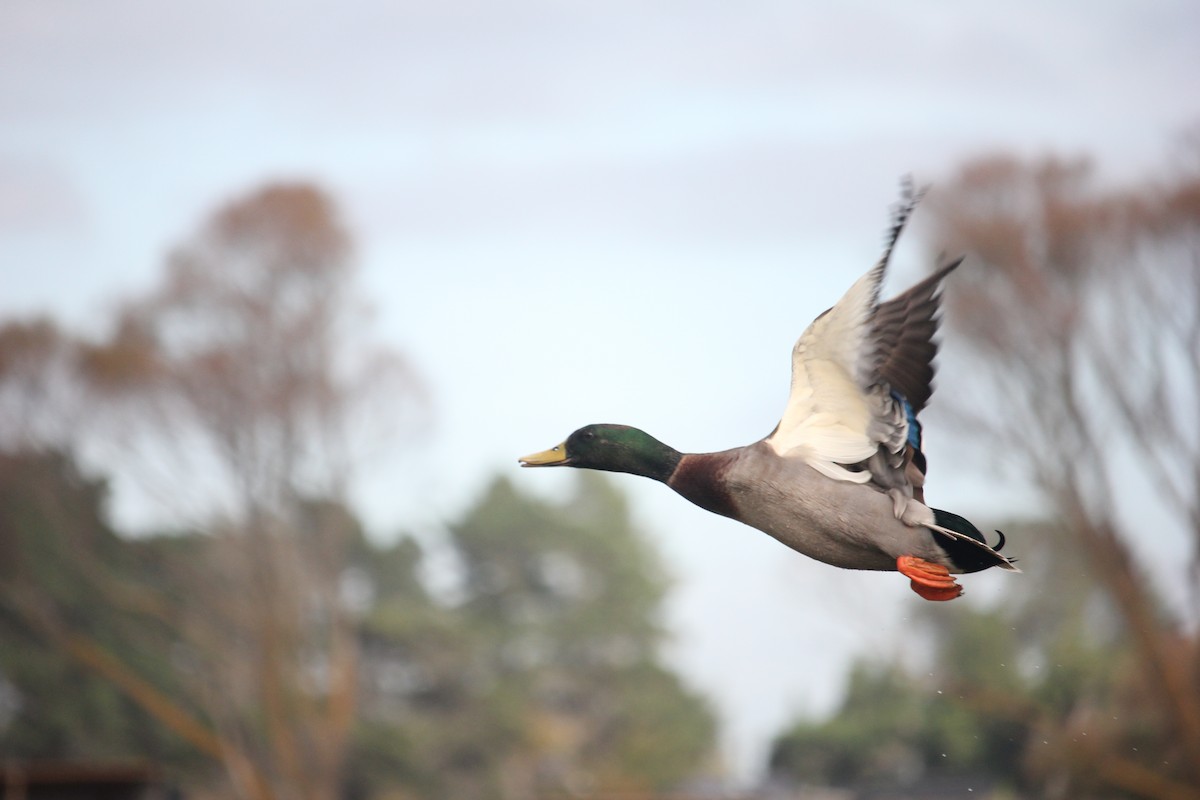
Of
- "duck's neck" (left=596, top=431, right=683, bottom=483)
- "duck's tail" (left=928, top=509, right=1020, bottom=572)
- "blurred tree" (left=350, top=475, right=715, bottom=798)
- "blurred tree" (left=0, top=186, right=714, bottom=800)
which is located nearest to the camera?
"duck's tail" (left=928, top=509, right=1020, bottom=572)

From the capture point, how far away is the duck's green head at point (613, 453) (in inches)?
161

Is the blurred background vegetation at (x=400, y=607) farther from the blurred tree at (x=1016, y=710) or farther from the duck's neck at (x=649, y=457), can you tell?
the duck's neck at (x=649, y=457)

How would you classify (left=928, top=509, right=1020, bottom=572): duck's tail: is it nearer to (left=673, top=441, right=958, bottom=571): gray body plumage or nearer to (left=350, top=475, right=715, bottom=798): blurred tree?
(left=673, top=441, right=958, bottom=571): gray body plumage

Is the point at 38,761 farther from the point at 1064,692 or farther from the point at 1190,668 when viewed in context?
the point at 1190,668

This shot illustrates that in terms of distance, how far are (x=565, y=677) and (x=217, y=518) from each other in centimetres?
1374

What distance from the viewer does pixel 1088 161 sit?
61.6 feet

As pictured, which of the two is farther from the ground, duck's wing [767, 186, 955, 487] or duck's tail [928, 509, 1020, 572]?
duck's wing [767, 186, 955, 487]

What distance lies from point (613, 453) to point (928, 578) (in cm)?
101

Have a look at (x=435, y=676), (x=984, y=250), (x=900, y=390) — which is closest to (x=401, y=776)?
(x=435, y=676)

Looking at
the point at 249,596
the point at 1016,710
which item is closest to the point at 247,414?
the point at 249,596

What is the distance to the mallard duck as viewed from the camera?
3854 millimetres

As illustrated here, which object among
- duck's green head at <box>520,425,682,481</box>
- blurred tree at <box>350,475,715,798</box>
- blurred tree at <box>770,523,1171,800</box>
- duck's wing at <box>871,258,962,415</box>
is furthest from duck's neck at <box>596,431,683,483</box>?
blurred tree at <box>350,475,715,798</box>

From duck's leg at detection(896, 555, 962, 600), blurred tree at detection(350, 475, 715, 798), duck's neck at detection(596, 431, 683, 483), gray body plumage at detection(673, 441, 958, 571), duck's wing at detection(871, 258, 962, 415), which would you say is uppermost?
duck's wing at detection(871, 258, 962, 415)

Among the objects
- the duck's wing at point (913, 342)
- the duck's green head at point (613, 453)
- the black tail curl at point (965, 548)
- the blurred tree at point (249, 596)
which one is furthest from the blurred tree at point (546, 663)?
the black tail curl at point (965, 548)
